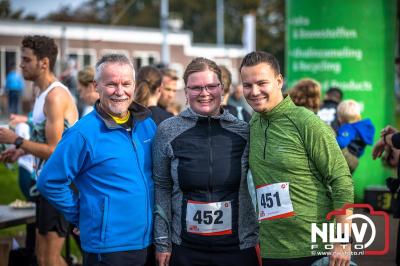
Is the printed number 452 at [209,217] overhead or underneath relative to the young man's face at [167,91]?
underneath

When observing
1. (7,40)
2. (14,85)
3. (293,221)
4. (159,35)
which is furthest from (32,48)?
(159,35)

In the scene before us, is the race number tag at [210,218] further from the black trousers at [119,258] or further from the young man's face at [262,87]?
the young man's face at [262,87]

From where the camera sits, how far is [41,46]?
17.9ft

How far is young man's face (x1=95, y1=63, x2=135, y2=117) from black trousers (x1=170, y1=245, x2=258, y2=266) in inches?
33.3

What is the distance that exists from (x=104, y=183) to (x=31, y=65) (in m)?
2.08

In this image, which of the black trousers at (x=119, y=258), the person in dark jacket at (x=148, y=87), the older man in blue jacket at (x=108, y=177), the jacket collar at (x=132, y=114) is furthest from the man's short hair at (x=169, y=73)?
the black trousers at (x=119, y=258)

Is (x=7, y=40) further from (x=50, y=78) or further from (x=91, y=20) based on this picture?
(x=50, y=78)

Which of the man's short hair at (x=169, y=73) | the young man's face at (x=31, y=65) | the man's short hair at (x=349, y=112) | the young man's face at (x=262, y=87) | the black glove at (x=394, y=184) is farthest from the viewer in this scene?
the man's short hair at (x=349, y=112)

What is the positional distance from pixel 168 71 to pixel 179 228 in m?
3.63

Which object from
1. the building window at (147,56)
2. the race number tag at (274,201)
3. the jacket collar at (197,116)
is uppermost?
the building window at (147,56)

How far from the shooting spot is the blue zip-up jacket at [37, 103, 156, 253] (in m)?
3.73

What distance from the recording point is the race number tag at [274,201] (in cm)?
361

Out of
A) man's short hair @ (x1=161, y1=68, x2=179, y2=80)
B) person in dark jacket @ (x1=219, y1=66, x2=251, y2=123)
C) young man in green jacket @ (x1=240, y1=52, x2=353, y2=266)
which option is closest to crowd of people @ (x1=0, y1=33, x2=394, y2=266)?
young man in green jacket @ (x1=240, y1=52, x2=353, y2=266)

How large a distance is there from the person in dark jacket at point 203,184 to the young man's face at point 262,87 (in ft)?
0.65
